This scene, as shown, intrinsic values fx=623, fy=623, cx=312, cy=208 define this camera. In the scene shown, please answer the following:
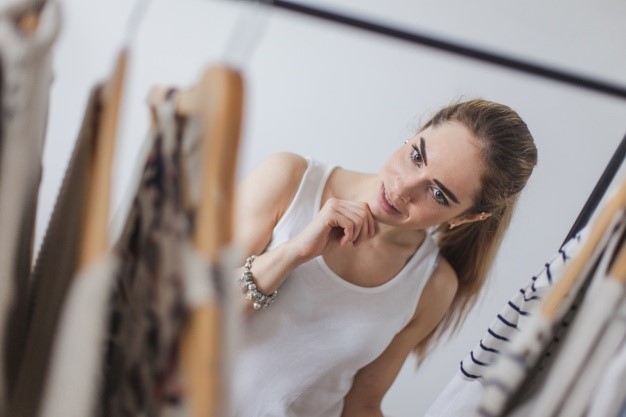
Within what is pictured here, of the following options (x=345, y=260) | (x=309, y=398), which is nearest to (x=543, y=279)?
(x=345, y=260)

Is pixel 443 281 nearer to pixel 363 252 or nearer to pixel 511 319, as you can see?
pixel 363 252

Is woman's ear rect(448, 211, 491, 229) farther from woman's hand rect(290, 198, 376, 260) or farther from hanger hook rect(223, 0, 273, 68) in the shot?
hanger hook rect(223, 0, 273, 68)

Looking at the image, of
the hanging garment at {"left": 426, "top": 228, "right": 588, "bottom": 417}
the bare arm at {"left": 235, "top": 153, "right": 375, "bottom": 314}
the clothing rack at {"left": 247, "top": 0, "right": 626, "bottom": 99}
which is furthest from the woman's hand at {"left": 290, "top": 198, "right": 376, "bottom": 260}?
the clothing rack at {"left": 247, "top": 0, "right": 626, "bottom": 99}

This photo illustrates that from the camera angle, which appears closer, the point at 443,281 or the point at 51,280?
the point at 51,280

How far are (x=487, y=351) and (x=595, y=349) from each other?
0.37 metres

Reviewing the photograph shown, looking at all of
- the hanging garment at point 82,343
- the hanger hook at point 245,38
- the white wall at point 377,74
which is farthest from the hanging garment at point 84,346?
the white wall at point 377,74

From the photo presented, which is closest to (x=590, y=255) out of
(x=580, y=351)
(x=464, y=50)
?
(x=580, y=351)

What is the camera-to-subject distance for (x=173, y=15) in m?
1.28

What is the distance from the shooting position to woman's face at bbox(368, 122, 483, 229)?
836mm

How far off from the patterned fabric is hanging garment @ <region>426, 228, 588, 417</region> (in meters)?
0.43

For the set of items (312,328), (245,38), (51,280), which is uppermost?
(245,38)

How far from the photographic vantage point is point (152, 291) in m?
0.39

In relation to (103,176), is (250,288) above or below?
below

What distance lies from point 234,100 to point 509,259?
3.86ft
